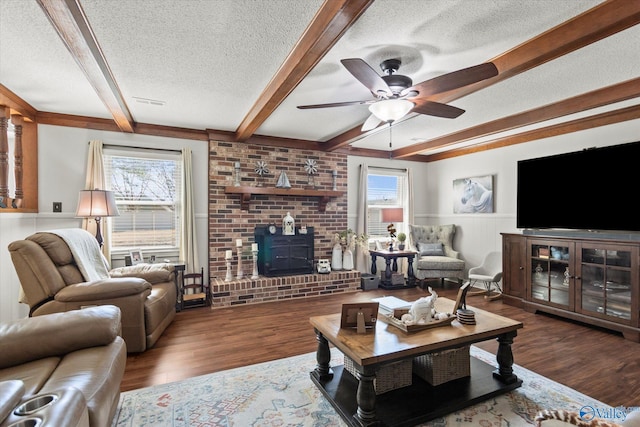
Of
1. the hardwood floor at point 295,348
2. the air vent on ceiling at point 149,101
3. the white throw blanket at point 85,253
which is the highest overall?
the air vent on ceiling at point 149,101

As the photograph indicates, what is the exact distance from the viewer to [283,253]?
4.67m

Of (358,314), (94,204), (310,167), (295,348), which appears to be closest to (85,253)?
(94,204)

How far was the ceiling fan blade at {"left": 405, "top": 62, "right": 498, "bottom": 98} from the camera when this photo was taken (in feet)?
6.25

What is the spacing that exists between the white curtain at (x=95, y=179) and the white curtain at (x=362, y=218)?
3.68 m

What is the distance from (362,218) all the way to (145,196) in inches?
133

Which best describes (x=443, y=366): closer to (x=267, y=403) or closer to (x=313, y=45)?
(x=267, y=403)

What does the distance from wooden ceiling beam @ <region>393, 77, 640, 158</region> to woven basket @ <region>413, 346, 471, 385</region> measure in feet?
9.01

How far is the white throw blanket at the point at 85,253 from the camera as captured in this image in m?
2.60

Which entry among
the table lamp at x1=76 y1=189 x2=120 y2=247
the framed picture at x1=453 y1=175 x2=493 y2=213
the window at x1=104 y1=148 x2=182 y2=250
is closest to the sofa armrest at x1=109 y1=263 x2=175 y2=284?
the table lamp at x1=76 y1=189 x2=120 y2=247

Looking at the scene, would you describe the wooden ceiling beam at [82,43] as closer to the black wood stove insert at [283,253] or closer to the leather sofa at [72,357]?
the leather sofa at [72,357]

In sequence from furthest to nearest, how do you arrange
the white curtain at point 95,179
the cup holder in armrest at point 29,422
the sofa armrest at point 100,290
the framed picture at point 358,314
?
the white curtain at point 95,179 → the sofa armrest at point 100,290 → the framed picture at point 358,314 → the cup holder in armrest at point 29,422

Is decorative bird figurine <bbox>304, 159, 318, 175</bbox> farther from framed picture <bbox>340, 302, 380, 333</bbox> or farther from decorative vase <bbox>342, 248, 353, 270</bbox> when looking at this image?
framed picture <bbox>340, 302, 380, 333</bbox>

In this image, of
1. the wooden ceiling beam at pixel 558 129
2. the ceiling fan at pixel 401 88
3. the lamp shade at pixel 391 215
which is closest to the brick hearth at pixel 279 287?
the lamp shade at pixel 391 215

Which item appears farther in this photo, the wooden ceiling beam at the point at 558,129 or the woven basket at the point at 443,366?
the wooden ceiling beam at the point at 558,129
